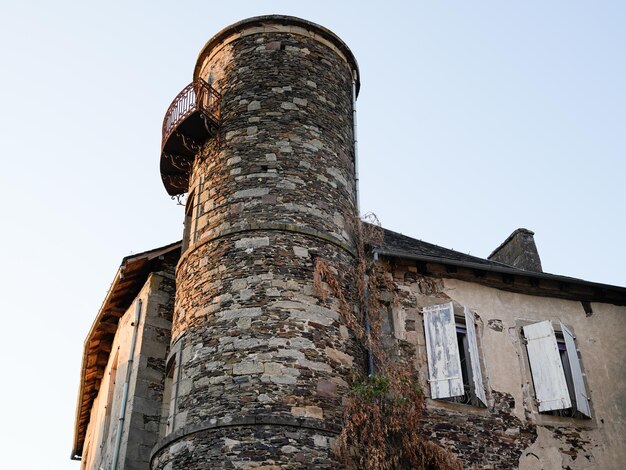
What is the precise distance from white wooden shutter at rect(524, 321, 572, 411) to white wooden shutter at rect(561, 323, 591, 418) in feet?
1.04

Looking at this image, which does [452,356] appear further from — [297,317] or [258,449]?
[258,449]

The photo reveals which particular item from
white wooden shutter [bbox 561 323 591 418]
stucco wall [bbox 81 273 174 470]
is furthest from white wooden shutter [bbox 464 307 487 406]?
stucco wall [bbox 81 273 174 470]

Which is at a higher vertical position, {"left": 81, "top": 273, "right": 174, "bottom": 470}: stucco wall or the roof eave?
the roof eave

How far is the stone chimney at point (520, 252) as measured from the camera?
49.8 feet

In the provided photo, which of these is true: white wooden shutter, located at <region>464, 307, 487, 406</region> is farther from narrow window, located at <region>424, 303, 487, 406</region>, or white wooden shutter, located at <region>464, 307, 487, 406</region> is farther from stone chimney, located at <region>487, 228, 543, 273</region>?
stone chimney, located at <region>487, 228, 543, 273</region>

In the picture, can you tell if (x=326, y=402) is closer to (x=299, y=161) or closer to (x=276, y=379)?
(x=276, y=379)

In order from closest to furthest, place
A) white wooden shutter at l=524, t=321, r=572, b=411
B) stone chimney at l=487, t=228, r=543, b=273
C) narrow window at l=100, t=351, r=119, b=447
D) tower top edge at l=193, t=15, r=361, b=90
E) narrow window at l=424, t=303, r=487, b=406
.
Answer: narrow window at l=424, t=303, r=487, b=406 < white wooden shutter at l=524, t=321, r=572, b=411 < tower top edge at l=193, t=15, r=361, b=90 < narrow window at l=100, t=351, r=119, b=447 < stone chimney at l=487, t=228, r=543, b=273

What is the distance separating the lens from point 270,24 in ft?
39.0

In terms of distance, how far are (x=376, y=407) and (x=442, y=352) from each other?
206cm

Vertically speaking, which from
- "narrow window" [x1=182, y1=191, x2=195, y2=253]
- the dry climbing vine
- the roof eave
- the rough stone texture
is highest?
"narrow window" [x1=182, y1=191, x2=195, y2=253]

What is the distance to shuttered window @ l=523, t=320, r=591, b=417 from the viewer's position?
10.8m

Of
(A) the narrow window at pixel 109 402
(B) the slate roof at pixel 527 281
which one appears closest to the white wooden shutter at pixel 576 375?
(B) the slate roof at pixel 527 281

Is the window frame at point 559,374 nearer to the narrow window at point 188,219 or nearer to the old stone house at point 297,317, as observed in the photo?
the old stone house at point 297,317

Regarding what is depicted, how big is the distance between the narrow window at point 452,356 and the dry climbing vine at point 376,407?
41cm
